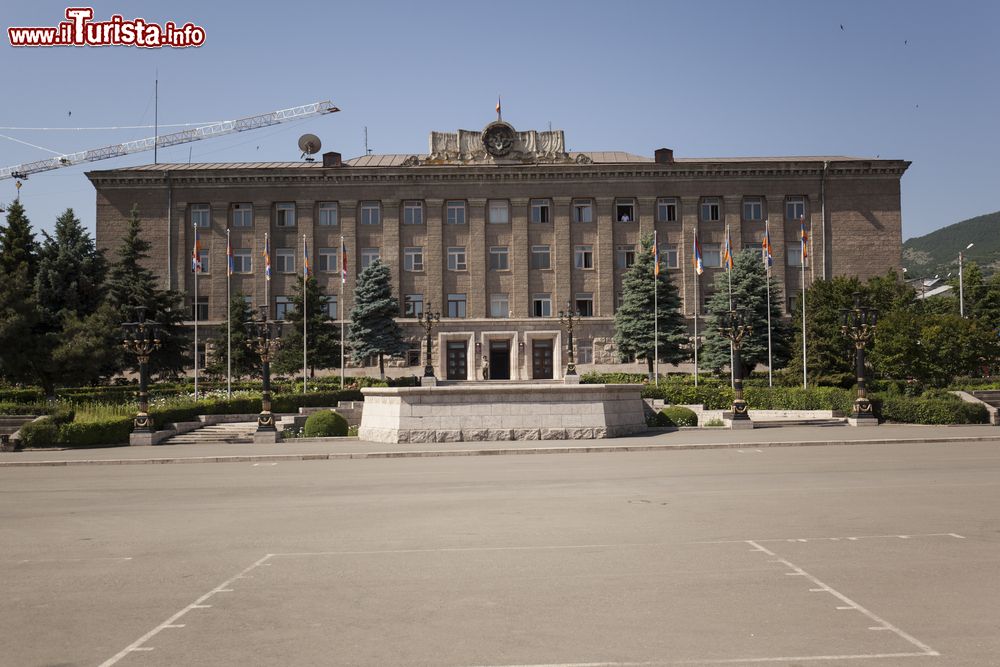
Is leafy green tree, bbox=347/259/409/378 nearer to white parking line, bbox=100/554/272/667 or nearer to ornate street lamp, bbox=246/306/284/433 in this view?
ornate street lamp, bbox=246/306/284/433

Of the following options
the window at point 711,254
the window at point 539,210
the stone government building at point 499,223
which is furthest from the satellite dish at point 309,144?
the window at point 711,254

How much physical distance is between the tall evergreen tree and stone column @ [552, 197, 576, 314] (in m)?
31.3

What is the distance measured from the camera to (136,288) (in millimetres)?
48906

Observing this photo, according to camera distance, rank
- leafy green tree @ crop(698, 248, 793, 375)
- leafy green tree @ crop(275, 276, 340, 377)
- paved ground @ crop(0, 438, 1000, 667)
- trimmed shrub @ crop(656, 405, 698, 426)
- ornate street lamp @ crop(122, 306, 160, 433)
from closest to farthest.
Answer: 1. paved ground @ crop(0, 438, 1000, 667)
2. ornate street lamp @ crop(122, 306, 160, 433)
3. trimmed shrub @ crop(656, 405, 698, 426)
4. leafy green tree @ crop(698, 248, 793, 375)
5. leafy green tree @ crop(275, 276, 340, 377)

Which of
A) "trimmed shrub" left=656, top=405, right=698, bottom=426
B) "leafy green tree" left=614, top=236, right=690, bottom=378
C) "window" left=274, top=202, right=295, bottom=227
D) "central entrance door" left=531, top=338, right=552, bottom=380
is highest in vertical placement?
"window" left=274, top=202, right=295, bottom=227

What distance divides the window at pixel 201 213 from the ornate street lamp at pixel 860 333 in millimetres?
47284

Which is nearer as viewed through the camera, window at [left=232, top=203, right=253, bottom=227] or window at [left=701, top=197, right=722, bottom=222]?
window at [left=701, top=197, right=722, bottom=222]

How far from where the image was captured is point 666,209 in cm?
6278

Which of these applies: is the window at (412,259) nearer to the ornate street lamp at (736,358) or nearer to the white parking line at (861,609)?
the ornate street lamp at (736,358)

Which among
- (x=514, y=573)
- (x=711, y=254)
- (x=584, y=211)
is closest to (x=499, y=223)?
(x=584, y=211)

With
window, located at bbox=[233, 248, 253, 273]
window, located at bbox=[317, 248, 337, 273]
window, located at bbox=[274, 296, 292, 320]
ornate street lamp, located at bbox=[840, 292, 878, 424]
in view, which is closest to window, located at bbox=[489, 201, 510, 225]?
window, located at bbox=[317, 248, 337, 273]

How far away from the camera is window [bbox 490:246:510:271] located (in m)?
63.0

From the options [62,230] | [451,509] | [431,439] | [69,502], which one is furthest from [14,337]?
[451,509]

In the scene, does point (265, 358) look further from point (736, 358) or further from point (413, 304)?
point (413, 304)
